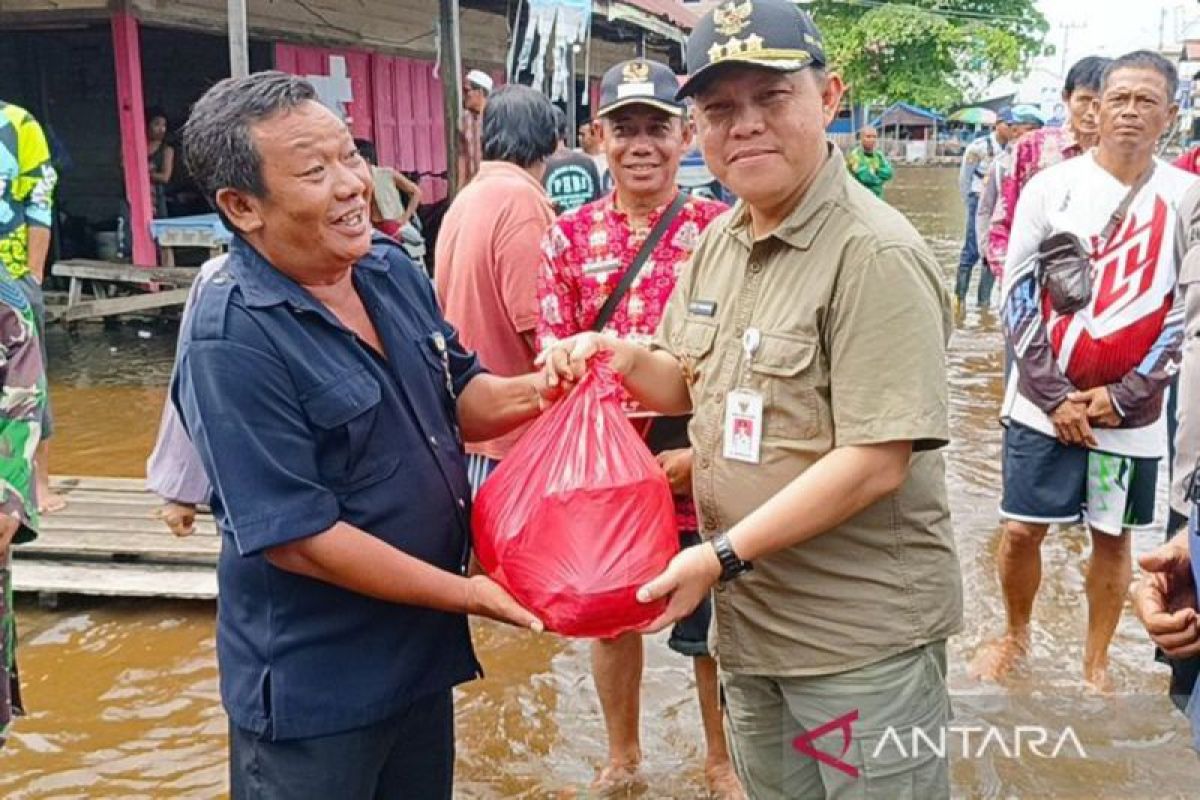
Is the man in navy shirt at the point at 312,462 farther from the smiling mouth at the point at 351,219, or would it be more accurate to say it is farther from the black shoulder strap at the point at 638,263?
the black shoulder strap at the point at 638,263

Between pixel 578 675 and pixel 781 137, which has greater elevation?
pixel 781 137

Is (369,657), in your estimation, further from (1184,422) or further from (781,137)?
(1184,422)

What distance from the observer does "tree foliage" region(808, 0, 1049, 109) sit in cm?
3400

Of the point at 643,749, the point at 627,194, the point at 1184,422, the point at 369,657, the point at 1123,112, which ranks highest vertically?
the point at 1123,112

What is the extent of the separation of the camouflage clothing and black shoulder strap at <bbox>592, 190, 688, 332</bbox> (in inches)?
54.4

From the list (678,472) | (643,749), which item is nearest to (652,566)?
(678,472)

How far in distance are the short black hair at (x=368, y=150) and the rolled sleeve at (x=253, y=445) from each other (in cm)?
826

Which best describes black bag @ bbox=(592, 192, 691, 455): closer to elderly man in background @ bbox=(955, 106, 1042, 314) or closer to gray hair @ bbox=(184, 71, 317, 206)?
gray hair @ bbox=(184, 71, 317, 206)

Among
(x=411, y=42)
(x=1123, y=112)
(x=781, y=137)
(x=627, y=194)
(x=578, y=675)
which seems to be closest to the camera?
(x=781, y=137)

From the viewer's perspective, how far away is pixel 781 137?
1.86 meters

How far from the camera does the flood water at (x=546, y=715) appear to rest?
10.4ft

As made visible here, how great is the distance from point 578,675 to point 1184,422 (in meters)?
2.41

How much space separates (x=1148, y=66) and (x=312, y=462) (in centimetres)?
288

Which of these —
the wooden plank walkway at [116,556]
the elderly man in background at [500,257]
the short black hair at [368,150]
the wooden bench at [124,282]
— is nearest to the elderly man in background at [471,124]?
the short black hair at [368,150]
